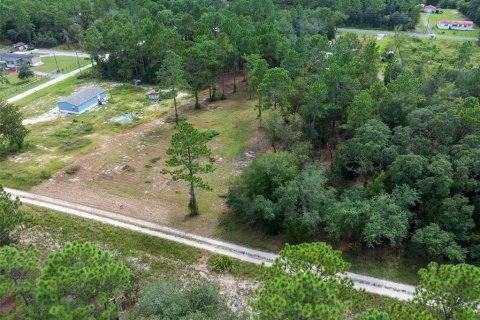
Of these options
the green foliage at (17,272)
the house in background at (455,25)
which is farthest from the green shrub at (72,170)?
the house in background at (455,25)

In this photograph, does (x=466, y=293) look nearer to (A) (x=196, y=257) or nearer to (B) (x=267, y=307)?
(B) (x=267, y=307)

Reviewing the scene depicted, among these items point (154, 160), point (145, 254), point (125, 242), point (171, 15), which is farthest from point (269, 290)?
point (171, 15)

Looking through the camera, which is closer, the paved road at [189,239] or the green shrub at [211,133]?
the paved road at [189,239]

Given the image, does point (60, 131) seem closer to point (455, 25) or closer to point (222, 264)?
point (222, 264)

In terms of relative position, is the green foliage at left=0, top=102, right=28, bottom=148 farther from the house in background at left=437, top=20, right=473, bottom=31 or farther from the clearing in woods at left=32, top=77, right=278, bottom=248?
the house in background at left=437, top=20, right=473, bottom=31

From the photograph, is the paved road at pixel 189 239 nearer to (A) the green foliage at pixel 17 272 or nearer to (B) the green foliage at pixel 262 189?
(B) the green foliage at pixel 262 189

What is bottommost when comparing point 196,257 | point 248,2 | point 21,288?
point 196,257

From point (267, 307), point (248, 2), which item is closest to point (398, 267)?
point (267, 307)
